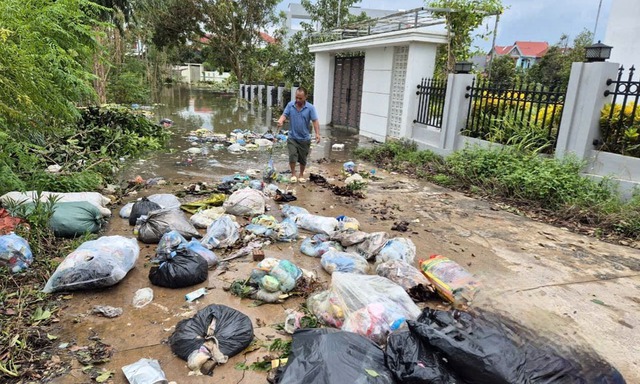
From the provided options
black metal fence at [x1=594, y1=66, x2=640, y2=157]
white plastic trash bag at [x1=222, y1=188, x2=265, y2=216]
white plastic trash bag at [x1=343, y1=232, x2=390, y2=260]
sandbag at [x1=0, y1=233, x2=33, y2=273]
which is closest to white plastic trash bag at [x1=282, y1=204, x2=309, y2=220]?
white plastic trash bag at [x1=222, y1=188, x2=265, y2=216]

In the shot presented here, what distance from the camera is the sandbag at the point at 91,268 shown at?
3.01 metres

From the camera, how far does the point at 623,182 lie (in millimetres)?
5184

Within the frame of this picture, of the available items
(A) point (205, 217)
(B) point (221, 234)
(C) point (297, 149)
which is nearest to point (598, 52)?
(C) point (297, 149)

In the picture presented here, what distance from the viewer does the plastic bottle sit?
307 centimetres

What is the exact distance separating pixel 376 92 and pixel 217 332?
373 inches

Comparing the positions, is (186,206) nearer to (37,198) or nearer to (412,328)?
(37,198)

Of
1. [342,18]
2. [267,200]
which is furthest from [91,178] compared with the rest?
[342,18]

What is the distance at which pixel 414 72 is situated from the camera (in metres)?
9.29

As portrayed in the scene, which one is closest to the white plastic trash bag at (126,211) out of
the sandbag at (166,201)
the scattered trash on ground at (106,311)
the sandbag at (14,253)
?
the sandbag at (166,201)

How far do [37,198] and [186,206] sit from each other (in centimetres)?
154

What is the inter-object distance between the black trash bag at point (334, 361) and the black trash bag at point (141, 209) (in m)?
2.86

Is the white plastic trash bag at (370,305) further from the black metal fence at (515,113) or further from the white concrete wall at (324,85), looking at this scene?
the white concrete wall at (324,85)

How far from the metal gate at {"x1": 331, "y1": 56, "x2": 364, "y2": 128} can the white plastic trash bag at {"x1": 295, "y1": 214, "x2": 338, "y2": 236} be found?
27.4ft

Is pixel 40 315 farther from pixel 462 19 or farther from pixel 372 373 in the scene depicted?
pixel 462 19
